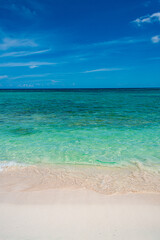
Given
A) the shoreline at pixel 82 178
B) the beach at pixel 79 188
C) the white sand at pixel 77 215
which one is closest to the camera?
the white sand at pixel 77 215

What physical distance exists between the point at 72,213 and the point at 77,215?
4.7 inches

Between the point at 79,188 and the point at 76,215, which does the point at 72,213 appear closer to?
the point at 76,215

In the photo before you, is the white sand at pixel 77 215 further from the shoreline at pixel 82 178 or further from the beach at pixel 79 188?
the shoreline at pixel 82 178

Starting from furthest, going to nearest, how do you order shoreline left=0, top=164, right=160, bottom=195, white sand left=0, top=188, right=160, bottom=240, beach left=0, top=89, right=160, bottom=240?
shoreline left=0, top=164, right=160, bottom=195 → beach left=0, top=89, right=160, bottom=240 → white sand left=0, top=188, right=160, bottom=240

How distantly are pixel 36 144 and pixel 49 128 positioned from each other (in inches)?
113

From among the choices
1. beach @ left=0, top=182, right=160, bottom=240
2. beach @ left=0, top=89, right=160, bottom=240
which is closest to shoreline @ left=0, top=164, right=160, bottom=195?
beach @ left=0, top=89, right=160, bottom=240

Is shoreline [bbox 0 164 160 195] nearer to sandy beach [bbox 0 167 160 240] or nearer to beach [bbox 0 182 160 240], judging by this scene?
sandy beach [bbox 0 167 160 240]

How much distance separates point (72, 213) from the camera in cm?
350

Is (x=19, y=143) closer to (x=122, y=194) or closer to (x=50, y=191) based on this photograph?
(x=50, y=191)

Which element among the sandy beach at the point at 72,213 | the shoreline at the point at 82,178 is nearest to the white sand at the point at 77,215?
the sandy beach at the point at 72,213

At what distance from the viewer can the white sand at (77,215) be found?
9.79 feet

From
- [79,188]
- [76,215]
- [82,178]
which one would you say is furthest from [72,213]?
[82,178]

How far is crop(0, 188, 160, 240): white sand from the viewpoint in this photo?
117 inches

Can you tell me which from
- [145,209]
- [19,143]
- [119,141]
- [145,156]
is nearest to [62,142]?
[19,143]
